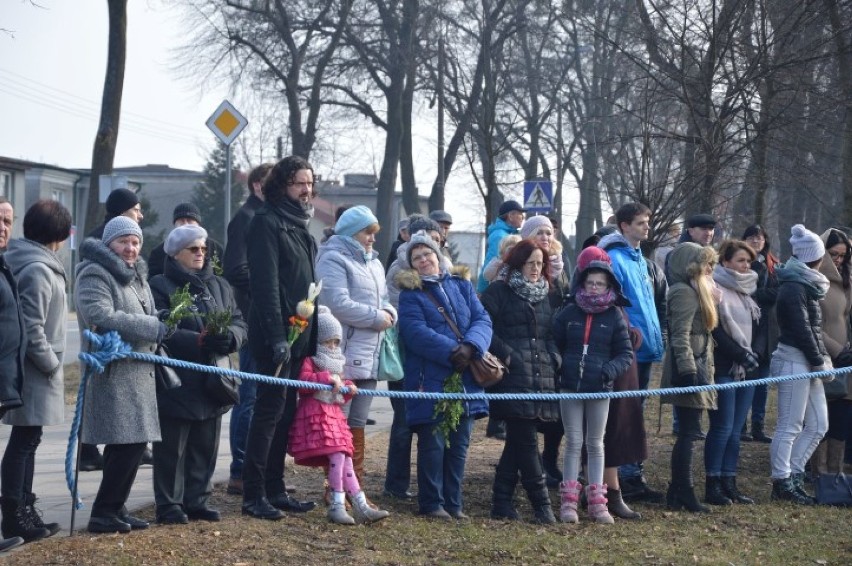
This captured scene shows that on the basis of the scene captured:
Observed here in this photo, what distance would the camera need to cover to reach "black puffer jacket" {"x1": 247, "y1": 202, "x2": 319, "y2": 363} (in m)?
7.66

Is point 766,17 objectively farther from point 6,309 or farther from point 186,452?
point 6,309

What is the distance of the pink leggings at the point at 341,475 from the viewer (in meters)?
7.85

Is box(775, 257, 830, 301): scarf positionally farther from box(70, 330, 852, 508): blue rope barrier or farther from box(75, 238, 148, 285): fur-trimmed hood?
box(75, 238, 148, 285): fur-trimmed hood

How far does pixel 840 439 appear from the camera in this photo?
10.4m

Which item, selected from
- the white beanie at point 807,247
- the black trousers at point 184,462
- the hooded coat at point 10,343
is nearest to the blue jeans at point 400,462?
the black trousers at point 184,462

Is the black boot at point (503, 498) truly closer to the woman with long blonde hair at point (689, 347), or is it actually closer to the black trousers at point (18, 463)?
the woman with long blonde hair at point (689, 347)

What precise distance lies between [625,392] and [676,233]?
601 centimetres

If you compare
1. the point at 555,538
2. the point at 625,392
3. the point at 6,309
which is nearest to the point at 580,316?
the point at 625,392

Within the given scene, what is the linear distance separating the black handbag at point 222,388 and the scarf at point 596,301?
2.52 metres

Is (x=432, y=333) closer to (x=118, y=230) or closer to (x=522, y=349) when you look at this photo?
(x=522, y=349)

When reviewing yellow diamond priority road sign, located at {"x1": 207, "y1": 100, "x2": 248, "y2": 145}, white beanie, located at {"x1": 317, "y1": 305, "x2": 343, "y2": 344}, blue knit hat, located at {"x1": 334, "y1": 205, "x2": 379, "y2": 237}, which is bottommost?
white beanie, located at {"x1": 317, "y1": 305, "x2": 343, "y2": 344}

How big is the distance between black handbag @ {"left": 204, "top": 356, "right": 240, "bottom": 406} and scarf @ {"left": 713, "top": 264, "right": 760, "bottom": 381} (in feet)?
12.7

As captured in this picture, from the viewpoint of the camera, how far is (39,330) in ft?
22.6

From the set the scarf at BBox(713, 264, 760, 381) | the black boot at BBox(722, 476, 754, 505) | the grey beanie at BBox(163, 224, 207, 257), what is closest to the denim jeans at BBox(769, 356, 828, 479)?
the black boot at BBox(722, 476, 754, 505)
